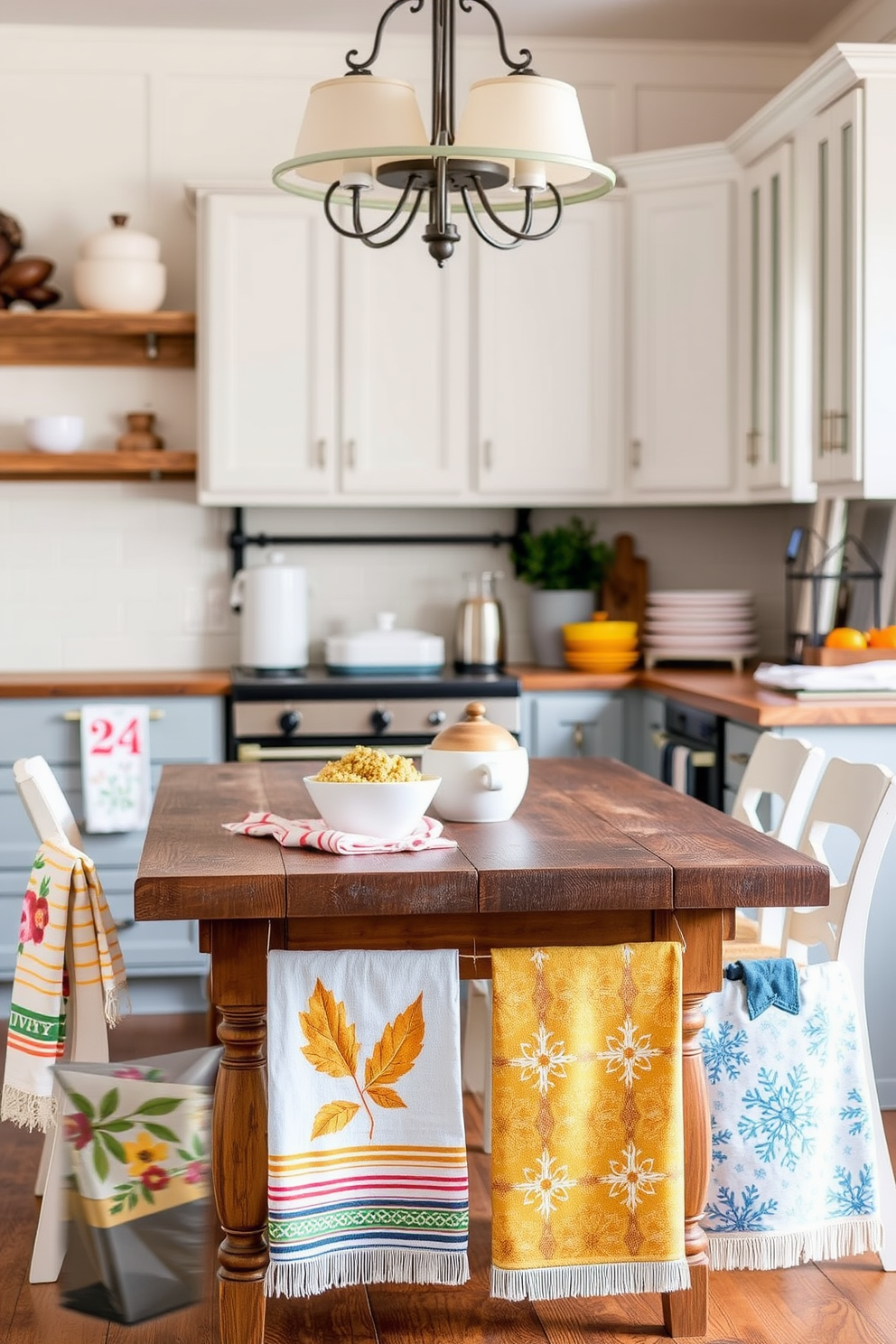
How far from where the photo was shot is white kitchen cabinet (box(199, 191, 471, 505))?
4.22 meters

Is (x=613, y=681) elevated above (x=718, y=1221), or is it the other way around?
(x=613, y=681)

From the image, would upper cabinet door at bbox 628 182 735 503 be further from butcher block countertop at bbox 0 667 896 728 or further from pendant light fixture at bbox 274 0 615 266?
pendant light fixture at bbox 274 0 615 266

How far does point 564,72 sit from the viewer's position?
459 cm

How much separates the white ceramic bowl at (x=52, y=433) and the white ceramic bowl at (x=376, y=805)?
2.53 meters

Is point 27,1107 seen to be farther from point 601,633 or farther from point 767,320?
point 767,320

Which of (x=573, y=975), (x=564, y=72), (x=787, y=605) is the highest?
(x=564, y=72)

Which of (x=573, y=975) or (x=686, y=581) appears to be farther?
(x=686, y=581)

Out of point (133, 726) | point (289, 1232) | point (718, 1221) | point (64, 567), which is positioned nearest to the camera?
point (289, 1232)

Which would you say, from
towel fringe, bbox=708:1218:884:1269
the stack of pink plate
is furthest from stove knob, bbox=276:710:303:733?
towel fringe, bbox=708:1218:884:1269

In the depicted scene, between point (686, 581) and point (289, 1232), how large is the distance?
316 centimetres

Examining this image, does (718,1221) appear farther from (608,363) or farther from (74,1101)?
(608,363)

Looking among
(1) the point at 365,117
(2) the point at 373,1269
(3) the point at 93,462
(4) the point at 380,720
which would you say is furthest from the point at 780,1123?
(3) the point at 93,462

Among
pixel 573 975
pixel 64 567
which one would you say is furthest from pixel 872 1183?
pixel 64 567

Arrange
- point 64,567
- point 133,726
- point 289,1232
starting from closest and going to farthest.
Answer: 1. point 289,1232
2. point 133,726
3. point 64,567
